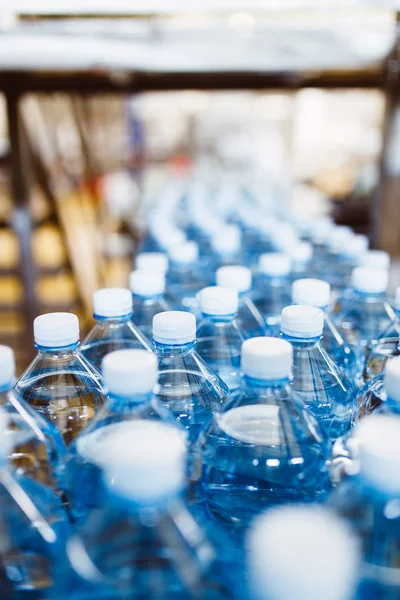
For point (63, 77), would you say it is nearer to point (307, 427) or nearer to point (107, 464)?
point (307, 427)

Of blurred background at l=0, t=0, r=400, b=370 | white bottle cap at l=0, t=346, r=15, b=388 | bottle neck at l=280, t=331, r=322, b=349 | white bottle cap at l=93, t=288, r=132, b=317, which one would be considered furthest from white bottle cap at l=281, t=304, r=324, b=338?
blurred background at l=0, t=0, r=400, b=370

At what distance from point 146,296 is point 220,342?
15 cm

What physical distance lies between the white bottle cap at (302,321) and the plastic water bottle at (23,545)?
0.35 metres

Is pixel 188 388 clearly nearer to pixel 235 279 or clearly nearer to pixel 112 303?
pixel 112 303

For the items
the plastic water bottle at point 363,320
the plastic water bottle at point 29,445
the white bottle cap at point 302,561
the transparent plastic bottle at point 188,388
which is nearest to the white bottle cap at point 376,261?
the plastic water bottle at point 363,320

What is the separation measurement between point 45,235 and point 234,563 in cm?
254

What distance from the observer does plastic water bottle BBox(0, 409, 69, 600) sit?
1.79ft

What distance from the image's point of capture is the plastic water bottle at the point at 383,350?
95 cm

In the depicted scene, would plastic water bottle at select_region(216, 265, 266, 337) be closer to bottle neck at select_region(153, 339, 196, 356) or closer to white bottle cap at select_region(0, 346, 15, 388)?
bottle neck at select_region(153, 339, 196, 356)

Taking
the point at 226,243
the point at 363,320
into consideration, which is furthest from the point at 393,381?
the point at 226,243

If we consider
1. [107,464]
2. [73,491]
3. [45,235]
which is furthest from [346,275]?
[45,235]

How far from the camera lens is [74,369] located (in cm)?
79

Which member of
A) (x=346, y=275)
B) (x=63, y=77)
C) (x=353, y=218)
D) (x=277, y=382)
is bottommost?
(x=353, y=218)

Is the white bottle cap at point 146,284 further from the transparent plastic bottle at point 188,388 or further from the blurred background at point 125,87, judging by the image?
the blurred background at point 125,87
